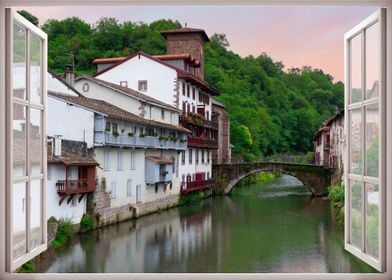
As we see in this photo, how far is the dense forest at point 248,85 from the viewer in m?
19.8

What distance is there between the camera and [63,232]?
9.62 m

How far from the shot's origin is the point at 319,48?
25.9 metres

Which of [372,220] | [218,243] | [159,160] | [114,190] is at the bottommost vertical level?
[218,243]

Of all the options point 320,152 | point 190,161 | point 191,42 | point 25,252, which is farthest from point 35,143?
point 320,152

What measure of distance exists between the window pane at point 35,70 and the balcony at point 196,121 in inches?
553

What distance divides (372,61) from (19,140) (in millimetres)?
1328

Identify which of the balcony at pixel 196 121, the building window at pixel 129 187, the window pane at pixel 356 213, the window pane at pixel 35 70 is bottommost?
the building window at pixel 129 187

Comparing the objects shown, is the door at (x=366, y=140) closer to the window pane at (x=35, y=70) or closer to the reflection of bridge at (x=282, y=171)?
the window pane at (x=35, y=70)

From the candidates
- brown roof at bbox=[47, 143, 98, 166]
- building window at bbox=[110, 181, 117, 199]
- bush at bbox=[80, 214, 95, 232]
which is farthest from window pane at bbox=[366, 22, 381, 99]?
building window at bbox=[110, 181, 117, 199]

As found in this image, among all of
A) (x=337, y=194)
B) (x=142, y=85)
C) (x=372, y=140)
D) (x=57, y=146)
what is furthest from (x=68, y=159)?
(x=337, y=194)

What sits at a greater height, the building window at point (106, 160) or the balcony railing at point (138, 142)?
the balcony railing at point (138, 142)

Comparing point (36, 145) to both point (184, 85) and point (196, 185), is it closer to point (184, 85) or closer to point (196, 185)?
point (196, 185)

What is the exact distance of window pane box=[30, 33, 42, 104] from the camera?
2.03 metres

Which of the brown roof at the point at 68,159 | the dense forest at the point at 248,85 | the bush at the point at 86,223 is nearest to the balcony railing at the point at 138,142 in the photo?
the brown roof at the point at 68,159
